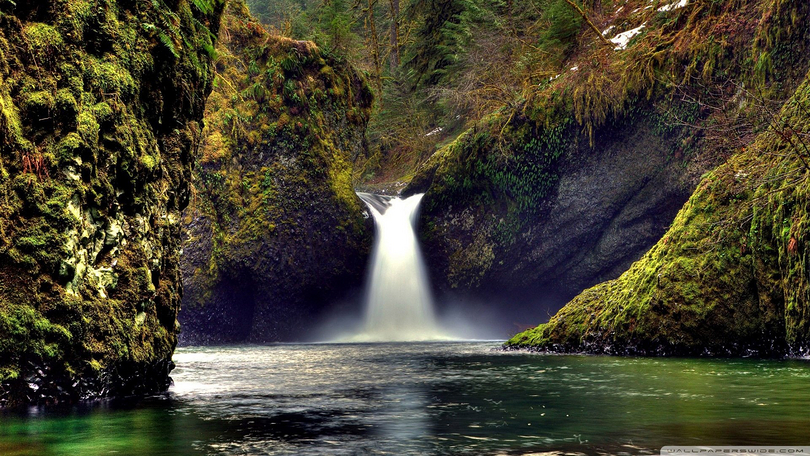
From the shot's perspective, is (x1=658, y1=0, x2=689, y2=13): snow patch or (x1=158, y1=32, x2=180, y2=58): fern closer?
(x1=158, y1=32, x2=180, y2=58): fern

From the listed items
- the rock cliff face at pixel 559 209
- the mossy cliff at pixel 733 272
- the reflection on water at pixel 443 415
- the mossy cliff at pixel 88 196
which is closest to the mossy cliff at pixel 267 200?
the rock cliff face at pixel 559 209

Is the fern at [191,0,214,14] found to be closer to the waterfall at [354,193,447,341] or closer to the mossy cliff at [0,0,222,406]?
the mossy cliff at [0,0,222,406]

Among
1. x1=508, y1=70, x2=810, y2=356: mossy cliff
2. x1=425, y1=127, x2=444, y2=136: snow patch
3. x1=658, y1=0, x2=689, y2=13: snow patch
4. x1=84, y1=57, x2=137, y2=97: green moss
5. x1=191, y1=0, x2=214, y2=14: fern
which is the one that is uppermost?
x1=425, y1=127, x2=444, y2=136: snow patch

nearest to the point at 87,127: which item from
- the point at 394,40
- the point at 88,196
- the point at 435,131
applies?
the point at 88,196

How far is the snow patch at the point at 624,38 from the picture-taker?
18266 millimetres

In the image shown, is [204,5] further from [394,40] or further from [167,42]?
[394,40]

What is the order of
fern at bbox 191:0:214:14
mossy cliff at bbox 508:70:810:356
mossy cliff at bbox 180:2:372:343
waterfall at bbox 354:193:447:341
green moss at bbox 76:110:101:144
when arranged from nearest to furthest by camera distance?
green moss at bbox 76:110:101:144 → fern at bbox 191:0:214:14 → mossy cliff at bbox 508:70:810:356 → mossy cliff at bbox 180:2:372:343 → waterfall at bbox 354:193:447:341

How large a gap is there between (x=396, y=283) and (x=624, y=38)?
10.5 metres

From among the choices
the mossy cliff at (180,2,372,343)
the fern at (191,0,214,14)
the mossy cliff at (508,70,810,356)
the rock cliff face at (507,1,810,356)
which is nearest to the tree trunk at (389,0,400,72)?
the mossy cliff at (180,2,372,343)

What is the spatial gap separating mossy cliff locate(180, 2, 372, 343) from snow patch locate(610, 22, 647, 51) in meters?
9.14

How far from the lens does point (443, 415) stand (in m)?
4.96

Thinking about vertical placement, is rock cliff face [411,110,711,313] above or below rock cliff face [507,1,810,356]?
above

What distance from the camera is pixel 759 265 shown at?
33.6 ft

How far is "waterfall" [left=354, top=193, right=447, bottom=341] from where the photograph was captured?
22703 mm
